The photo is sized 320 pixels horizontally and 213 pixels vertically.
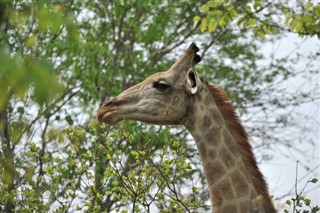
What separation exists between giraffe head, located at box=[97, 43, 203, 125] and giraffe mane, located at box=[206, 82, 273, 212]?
215 mm

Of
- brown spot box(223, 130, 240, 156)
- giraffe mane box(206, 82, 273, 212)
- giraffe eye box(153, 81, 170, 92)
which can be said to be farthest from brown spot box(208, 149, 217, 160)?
giraffe eye box(153, 81, 170, 92)

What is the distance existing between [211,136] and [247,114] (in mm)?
9391

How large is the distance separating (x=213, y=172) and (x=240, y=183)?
0.27 meters

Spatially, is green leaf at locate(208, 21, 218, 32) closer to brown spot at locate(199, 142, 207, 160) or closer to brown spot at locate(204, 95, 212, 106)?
brown spot at locate(204, 95, 212, 106)

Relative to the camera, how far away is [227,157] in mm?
7020

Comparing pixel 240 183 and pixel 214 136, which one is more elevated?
pixel 214 136

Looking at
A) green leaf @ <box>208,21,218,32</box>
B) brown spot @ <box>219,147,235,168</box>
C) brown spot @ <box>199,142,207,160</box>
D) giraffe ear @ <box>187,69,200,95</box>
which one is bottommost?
brown spot @ <box>219,147,235,168</box>

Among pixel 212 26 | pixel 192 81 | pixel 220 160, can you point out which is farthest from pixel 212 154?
pixel 212 26

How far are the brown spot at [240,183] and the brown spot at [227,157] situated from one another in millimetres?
110

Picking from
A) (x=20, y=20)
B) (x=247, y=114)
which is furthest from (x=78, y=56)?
(x=20, y=20)

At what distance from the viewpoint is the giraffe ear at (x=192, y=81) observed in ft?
24.2

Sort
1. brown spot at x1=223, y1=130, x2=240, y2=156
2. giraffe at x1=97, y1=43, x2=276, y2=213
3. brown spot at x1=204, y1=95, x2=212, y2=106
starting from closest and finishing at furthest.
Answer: giraffe at x1=97, y1=43, x2=276, y2=213
brown spot at x1=223, y1=130, x2=240, y2=156
brown spot at x1=204, y1=95, x2=212, y2=106

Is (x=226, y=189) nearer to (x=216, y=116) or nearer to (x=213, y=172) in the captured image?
(x=213, y=172)

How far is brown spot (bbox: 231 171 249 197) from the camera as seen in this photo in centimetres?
679
